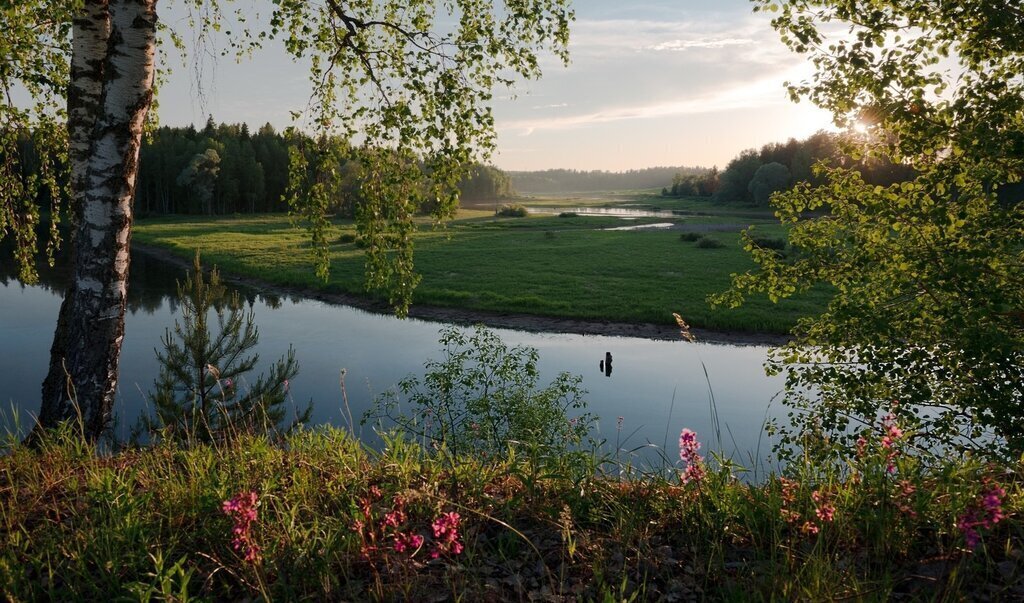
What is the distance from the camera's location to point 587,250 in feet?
176

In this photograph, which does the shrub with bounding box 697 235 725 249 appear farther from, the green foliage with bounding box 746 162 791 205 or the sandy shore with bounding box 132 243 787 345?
the green foliage with bounding box 746 162 791 205

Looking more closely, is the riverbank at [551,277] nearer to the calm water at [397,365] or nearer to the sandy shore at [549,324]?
the sandy shore at [549,324]

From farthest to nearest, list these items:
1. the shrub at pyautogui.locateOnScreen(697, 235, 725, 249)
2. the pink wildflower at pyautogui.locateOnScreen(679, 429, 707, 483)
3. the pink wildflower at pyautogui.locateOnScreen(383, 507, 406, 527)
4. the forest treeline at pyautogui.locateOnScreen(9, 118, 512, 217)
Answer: the forest treeline at pyautogui.locateOnScreen(9, 118, 512, 217), the shrub at pyautogui.locateOnScreen(697, 235, 725, 249), the pink wildflower at pyautogui.locateOnScreen(679, 429, 707, 483), the pink wildflower at pyautogui.locateOnScreen(383, 507, 406, 527)

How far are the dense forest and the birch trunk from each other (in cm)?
7927

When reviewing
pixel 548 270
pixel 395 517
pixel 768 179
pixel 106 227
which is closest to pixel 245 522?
pixel 395 517

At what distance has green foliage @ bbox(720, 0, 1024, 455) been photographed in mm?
5980

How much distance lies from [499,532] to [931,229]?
5.62 meters

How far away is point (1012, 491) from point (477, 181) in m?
168

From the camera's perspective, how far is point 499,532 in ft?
13.4

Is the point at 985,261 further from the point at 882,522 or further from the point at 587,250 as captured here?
the point at 587,250

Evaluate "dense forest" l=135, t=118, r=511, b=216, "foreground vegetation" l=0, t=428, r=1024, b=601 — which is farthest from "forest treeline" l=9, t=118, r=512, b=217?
"foreground vegetation" l=0, t=428, r=1024, b=601

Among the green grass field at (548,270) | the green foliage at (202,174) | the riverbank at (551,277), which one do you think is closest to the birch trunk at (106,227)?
the riverbank at (551,277)

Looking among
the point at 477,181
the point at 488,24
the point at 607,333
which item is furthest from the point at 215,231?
the point at 477,181

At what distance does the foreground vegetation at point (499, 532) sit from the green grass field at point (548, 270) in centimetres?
2037
